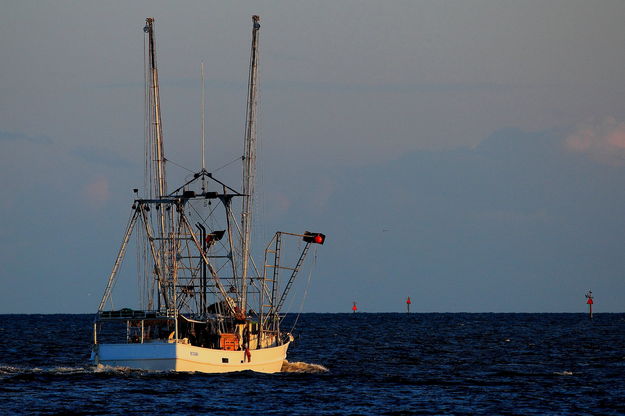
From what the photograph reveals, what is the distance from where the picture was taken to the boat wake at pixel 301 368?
3593 inches

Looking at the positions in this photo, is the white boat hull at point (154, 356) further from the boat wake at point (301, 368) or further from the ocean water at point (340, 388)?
the boat wake at point (301, 368)

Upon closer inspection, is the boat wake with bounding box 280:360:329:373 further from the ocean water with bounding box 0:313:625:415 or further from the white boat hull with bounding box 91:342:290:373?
the white boat hull with bounding box 91:342:290:373

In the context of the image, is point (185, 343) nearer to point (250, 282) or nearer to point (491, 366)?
point (250, 282)

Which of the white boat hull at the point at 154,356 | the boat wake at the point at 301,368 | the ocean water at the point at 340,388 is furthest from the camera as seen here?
the boat wake at the point at 301,368

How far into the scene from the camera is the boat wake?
91.2m

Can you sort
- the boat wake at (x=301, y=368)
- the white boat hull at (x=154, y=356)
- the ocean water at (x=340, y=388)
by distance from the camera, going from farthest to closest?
the boat wake at (x=301, y=368)
the white boat hull at (x=154, y=356)
the ocean water at (x=340, y=388)

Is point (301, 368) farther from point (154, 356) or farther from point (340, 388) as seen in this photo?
point (154, 356)

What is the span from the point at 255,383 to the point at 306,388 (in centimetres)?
353

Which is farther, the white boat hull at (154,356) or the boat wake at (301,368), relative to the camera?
A: the boat wake at (301,368)

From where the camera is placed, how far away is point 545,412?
65.1 m

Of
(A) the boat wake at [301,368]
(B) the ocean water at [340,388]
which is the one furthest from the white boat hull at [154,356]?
(A) the boat wake at [301,368]

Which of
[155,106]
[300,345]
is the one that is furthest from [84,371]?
[300,345]

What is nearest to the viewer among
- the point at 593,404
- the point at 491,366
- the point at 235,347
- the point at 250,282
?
the point at 593,404

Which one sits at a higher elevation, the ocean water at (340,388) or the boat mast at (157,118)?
the boat mast at (157,118)
